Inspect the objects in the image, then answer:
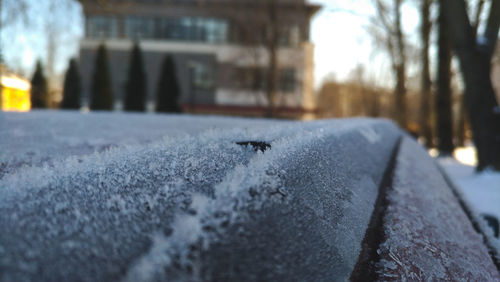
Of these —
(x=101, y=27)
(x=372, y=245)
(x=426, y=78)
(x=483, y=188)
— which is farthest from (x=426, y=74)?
(x=101, y=27)

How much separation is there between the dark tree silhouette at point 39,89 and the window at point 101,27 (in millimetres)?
4900

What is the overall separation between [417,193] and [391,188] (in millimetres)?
156

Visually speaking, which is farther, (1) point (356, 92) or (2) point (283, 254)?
(1) point (356, 92)

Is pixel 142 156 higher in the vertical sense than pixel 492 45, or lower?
lower

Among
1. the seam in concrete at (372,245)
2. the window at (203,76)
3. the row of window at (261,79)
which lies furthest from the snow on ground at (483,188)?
the window at (203,76)

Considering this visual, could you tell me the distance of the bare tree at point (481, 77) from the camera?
660 centimetres

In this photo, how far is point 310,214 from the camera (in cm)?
49

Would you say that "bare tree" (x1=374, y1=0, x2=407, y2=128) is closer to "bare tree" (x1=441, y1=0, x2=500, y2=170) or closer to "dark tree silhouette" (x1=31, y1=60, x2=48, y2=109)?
"bare tree" (x1=441, y1=0, x2=500, y2=170)

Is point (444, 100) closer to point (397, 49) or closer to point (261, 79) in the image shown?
point (397, 49)

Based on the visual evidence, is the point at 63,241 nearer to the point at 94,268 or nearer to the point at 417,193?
the point at 94,268

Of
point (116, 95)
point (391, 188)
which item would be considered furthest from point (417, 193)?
point (116, 95)

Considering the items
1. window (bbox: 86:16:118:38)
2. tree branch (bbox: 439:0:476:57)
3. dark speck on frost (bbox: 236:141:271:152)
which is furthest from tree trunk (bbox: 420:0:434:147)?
window (bbox: 86:16:118:38)

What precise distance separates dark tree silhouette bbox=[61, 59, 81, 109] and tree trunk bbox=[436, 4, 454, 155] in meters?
23.3

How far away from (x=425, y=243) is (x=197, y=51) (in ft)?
105
